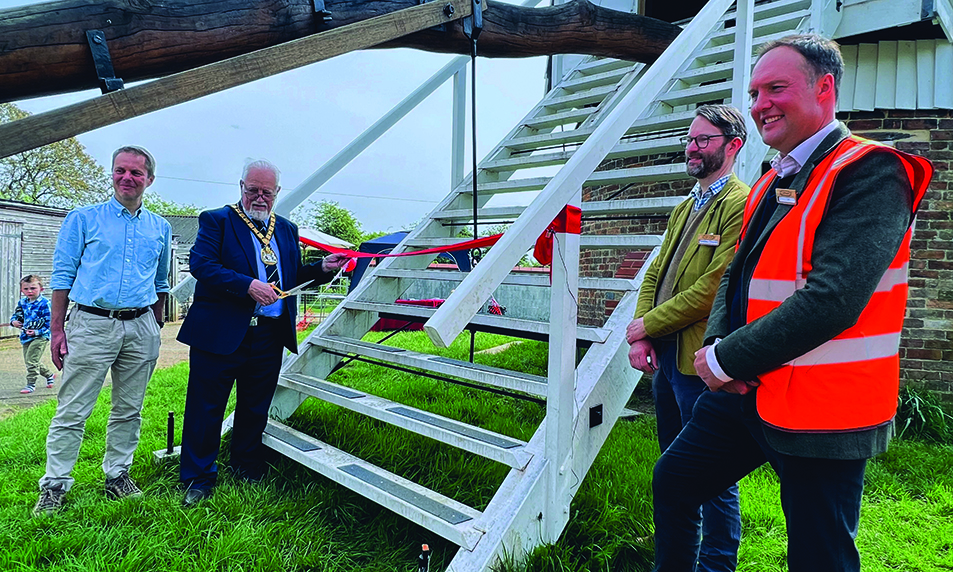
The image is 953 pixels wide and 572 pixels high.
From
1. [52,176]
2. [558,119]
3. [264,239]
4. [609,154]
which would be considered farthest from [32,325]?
[52,176]

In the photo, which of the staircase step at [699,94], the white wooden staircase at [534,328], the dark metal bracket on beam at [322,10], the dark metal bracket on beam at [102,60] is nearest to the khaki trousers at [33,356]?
the white wooden staircase at [534,328]

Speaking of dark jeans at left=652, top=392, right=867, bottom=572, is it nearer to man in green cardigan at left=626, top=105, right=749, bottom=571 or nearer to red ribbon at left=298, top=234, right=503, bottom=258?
man in green cardigan at left=626, top=105, right=749, bottom=571

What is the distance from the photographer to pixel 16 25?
5.90 ft

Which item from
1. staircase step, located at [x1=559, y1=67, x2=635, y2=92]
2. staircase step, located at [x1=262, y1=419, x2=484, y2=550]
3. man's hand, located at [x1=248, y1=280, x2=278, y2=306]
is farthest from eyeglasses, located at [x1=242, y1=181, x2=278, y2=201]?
staircase step, located at [x1=559, y1=67, x2=635, y2=92]

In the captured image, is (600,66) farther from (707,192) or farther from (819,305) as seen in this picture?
(819,305)

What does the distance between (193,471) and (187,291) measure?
4.15 feet

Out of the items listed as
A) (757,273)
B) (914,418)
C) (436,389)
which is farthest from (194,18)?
(914,418)

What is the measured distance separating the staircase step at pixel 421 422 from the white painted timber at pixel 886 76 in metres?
4.20

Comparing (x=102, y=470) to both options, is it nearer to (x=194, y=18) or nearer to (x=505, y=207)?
(x=194, y=18)

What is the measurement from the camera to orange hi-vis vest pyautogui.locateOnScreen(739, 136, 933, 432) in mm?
1205

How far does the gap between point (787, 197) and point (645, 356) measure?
976mm

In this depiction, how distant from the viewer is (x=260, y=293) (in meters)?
2.89

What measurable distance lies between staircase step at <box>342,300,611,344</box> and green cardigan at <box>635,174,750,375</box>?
455mm

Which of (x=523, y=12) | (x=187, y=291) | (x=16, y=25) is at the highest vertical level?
(x=523, y=12)
